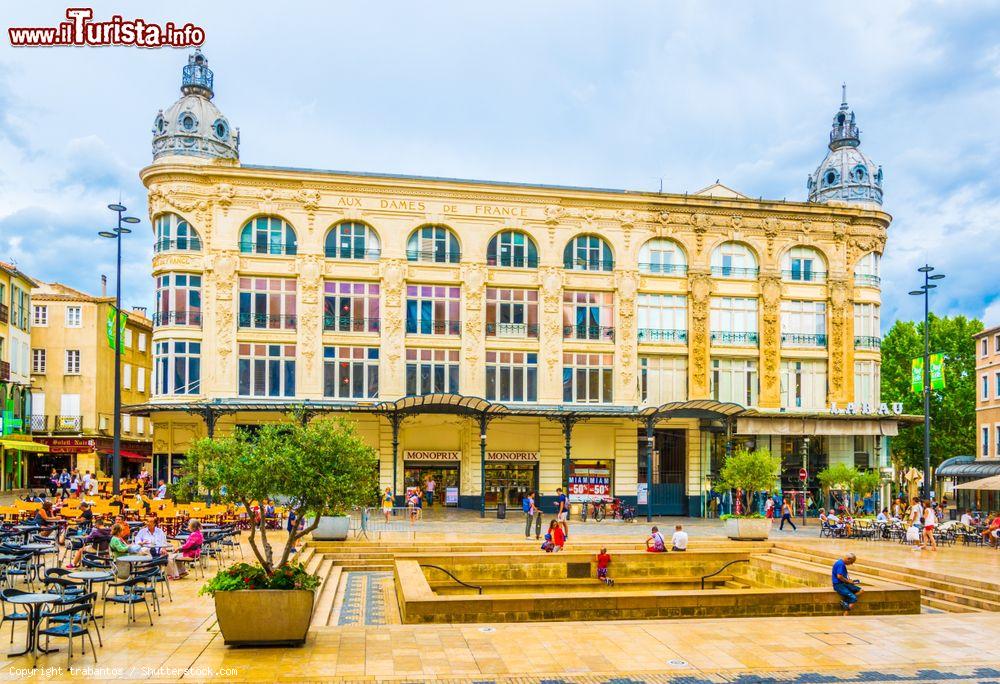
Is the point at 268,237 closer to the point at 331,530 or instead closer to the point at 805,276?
the point at 331,530

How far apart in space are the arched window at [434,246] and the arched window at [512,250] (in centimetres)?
182

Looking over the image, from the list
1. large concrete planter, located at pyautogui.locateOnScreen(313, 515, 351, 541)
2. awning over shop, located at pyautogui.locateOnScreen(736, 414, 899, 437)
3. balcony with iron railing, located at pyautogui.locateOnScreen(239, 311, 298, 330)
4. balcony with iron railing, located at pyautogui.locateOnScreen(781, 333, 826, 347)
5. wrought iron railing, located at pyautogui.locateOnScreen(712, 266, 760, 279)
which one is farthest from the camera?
balcony with iron railing, located at pyautogui.locateOnScreen(781, 333, 826, 347)

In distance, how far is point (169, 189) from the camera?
140 feet

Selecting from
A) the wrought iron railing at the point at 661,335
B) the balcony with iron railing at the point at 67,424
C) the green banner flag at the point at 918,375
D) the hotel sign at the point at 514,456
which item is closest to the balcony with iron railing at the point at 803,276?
the wrought iron railing at the point at 661,335

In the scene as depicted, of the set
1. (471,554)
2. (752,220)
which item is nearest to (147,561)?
(471,554)

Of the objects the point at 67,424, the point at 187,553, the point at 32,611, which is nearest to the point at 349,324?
the point at 67,424

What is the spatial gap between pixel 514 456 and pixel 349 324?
34.7 feet

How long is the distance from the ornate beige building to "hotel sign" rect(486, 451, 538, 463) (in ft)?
0.35

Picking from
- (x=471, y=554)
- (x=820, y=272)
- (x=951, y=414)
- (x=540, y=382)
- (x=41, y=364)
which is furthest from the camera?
(x=951, y=414)

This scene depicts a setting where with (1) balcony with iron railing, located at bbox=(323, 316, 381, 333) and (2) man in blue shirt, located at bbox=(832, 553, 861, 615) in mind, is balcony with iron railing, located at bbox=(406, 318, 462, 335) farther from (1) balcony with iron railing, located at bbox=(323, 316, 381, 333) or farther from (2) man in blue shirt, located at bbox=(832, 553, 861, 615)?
(2) man in blue shirt, located at bbox=(832, 553, 861, 615)

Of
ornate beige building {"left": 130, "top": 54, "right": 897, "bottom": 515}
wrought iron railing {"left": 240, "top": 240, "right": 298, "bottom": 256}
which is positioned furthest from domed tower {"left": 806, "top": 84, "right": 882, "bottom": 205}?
wrought iron railing {"left": 240, "top": 240, "right": 298, "bottom": 256}

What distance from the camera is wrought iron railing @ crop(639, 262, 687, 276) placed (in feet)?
155

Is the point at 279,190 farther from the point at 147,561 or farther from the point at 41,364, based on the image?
the point at 147,561

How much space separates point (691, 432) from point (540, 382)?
27.8 feet
